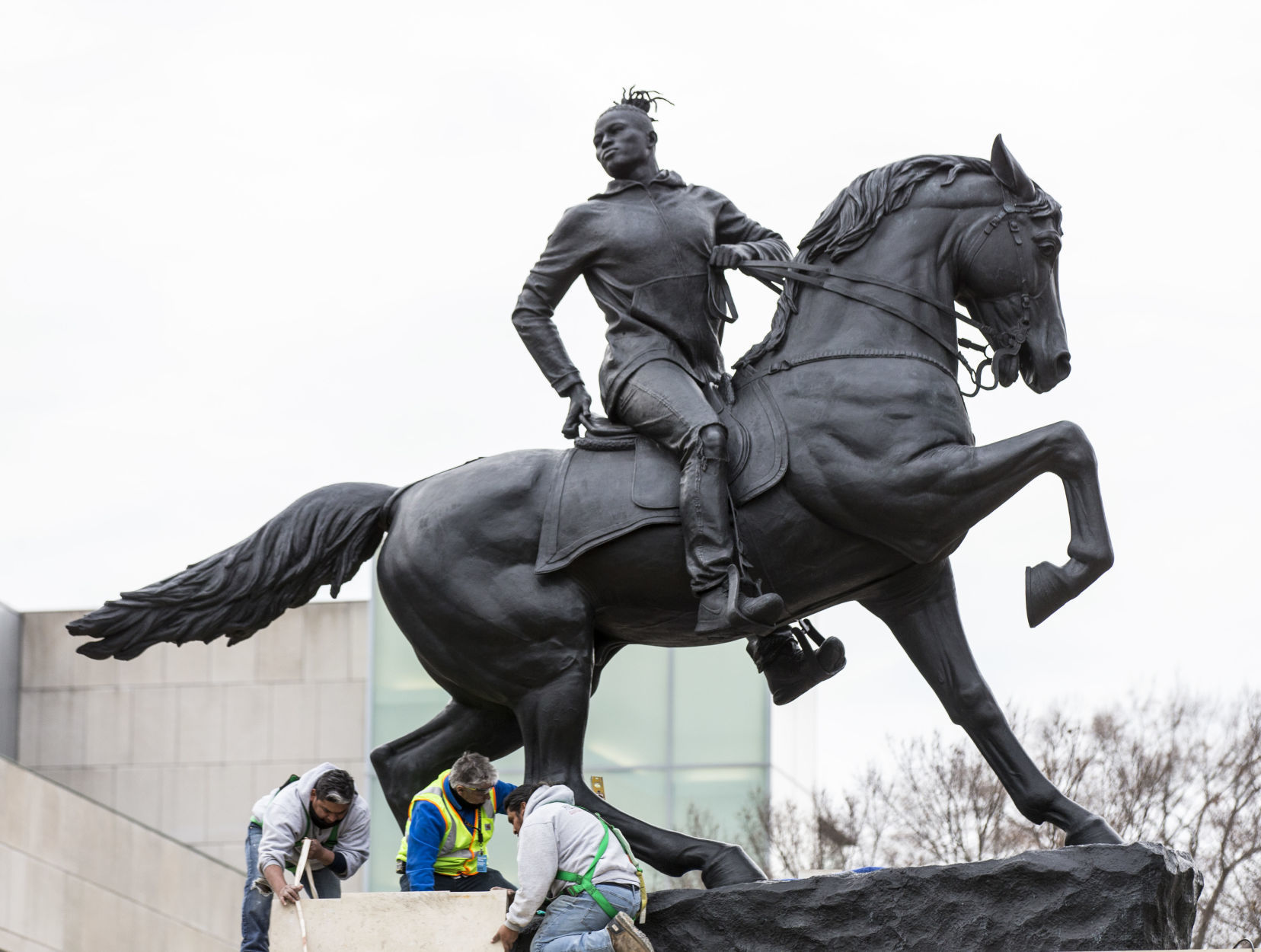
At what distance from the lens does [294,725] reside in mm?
33938

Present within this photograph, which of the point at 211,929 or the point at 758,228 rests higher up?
the point at 758,228

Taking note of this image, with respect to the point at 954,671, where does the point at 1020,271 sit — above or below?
above

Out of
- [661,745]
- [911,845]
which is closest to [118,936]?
[661,745]

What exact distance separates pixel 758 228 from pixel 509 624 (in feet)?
7.05

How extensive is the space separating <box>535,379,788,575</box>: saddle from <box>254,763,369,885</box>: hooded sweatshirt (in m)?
1.38

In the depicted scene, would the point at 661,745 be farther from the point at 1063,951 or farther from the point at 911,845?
the point at 1063,951

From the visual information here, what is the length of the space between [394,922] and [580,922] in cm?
83

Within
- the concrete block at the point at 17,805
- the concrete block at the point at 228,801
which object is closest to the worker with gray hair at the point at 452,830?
the concrete block at the point at 17,805

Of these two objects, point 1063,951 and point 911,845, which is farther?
point 911,845

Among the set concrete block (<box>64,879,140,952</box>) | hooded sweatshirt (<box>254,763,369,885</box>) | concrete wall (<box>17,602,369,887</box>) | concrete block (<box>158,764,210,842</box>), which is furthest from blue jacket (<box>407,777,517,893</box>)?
concrete block (<box>158,764,210,842</box>)

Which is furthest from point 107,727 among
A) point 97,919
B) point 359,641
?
point 97,919

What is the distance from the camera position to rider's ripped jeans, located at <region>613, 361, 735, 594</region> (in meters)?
9.32

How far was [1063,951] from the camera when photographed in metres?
8.78

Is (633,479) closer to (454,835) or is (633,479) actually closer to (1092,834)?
(454,835)
